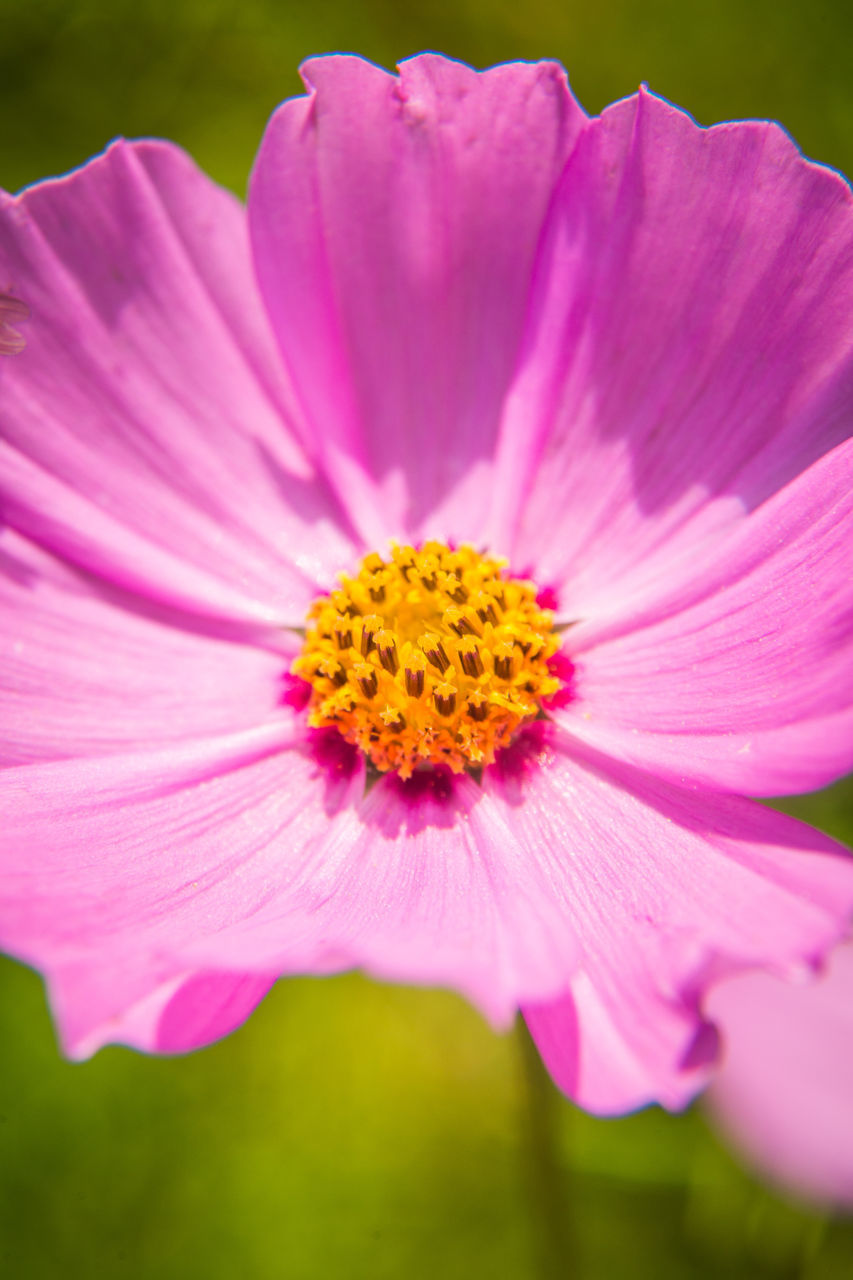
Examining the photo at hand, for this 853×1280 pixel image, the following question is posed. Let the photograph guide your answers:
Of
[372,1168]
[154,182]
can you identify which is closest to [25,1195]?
[372,1168]

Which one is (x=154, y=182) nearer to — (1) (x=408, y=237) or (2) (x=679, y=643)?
(1) (x=408, y=237)

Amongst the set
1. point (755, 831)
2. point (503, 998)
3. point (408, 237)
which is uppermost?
point (408, 237)

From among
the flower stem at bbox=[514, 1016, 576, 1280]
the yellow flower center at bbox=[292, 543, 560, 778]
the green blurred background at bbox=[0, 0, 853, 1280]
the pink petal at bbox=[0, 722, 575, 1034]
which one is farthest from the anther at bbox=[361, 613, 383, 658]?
the green blurred background at bbox=[0, 0, 853, 1280]

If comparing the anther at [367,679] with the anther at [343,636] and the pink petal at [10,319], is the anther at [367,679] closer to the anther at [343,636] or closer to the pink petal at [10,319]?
the anther at [343,636]

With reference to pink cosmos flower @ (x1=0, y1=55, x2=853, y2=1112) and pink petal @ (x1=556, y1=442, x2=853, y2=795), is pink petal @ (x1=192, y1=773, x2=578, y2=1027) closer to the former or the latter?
pink cosmos flower @ (x1=0, y1=55, x2=853, y2=1112)

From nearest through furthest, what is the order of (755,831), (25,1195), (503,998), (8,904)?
(503,998)
(8,904)
(755,831)
(25,1195)
